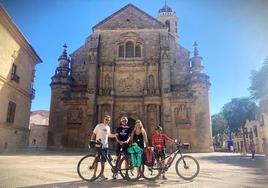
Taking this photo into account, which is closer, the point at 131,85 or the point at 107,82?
the point at 131,85

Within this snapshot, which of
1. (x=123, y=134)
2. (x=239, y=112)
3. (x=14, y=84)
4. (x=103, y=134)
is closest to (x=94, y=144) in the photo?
(x=103, y=134)

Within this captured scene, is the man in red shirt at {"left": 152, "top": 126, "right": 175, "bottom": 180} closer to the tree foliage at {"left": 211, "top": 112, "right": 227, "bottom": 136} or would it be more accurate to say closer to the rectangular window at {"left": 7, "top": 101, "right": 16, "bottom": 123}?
the rectangular window at {"left": 7, "top": 101, "right": 16, "bottom": 123}

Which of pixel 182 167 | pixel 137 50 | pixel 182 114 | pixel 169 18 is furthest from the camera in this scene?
pixel 169 18

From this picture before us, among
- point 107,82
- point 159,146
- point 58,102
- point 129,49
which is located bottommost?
point 159,146

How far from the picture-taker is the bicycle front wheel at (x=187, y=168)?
281 inches

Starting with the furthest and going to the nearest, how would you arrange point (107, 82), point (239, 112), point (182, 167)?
1. point (239, 112)
2. point (107, 82)
3. point (182, 167)

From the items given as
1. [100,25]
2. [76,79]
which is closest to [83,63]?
[76,79]

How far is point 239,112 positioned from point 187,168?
46.6 metres

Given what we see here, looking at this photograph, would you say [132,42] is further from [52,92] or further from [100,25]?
[52,92]

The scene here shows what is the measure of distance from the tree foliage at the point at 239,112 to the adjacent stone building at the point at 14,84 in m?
39.7

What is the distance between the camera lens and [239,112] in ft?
161

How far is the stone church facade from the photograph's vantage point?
2541 cm

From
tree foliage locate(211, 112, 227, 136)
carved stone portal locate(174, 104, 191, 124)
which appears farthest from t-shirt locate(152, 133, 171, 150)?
tree foliage locate(211, 112, 227, 136)

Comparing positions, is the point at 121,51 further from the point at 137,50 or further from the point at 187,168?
the point at 187,168
